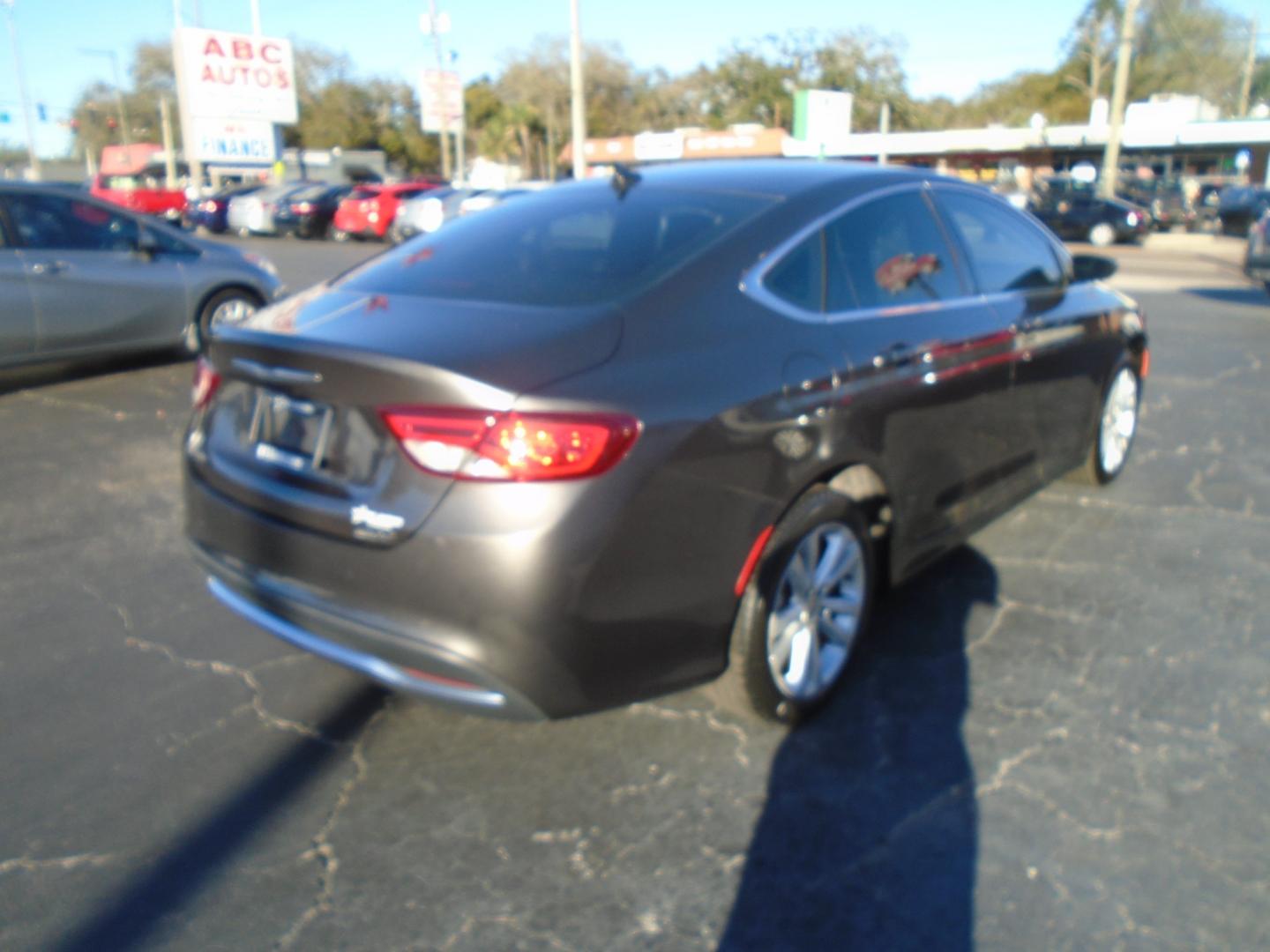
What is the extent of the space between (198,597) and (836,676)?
248cm

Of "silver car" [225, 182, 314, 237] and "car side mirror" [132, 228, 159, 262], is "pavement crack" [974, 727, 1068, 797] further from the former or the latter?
"silver car" [225, 182, 314, 237]

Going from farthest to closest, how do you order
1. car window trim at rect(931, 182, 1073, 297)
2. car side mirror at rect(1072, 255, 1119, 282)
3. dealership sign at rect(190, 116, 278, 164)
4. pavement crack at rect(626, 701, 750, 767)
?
dealership sign at rect(190, 116, 278, 164), car side mirror at rect(1072, 255, 1119, 282), car window trim at rect(931, 182, 1073, 297), pavement crack at rect(626, 701, 750, 767)

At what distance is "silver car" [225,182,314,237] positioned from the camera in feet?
96.2

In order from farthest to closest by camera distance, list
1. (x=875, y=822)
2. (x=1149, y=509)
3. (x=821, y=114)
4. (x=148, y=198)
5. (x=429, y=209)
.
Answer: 1. (x=148, y=198)
2. (x=821, y=114)
3. (x=429, y=209)
4. (x=1149, y=509)
5. (x=875, y=822)

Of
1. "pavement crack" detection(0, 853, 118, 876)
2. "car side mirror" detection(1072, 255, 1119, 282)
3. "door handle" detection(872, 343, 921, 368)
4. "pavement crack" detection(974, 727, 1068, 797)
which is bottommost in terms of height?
"pavement crack" detection(0, 853, 118, 876)

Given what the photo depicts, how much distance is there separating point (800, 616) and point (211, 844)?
1710 millimetres

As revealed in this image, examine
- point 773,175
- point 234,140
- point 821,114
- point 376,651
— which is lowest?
point 376,651

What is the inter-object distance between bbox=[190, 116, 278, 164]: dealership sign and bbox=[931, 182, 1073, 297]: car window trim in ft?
119

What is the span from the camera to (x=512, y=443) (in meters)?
2.46

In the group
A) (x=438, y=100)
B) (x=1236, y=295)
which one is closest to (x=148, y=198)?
(x=438, y=100)

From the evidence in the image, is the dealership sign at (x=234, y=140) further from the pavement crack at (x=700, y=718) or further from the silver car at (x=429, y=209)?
the pavement crack at (x=700, y=718)

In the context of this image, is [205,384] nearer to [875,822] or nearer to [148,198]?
[875,822]

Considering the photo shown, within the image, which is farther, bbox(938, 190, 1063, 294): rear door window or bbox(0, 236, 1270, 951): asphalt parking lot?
bbox(938, 190, 1063, 294): rear door window

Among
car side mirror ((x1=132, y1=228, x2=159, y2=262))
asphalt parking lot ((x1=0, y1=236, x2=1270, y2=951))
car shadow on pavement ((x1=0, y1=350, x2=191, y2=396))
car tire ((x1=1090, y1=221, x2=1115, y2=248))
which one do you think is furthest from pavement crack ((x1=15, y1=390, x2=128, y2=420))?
car tire ((x1=1090, y1=221, x2=1115, y2=248))
